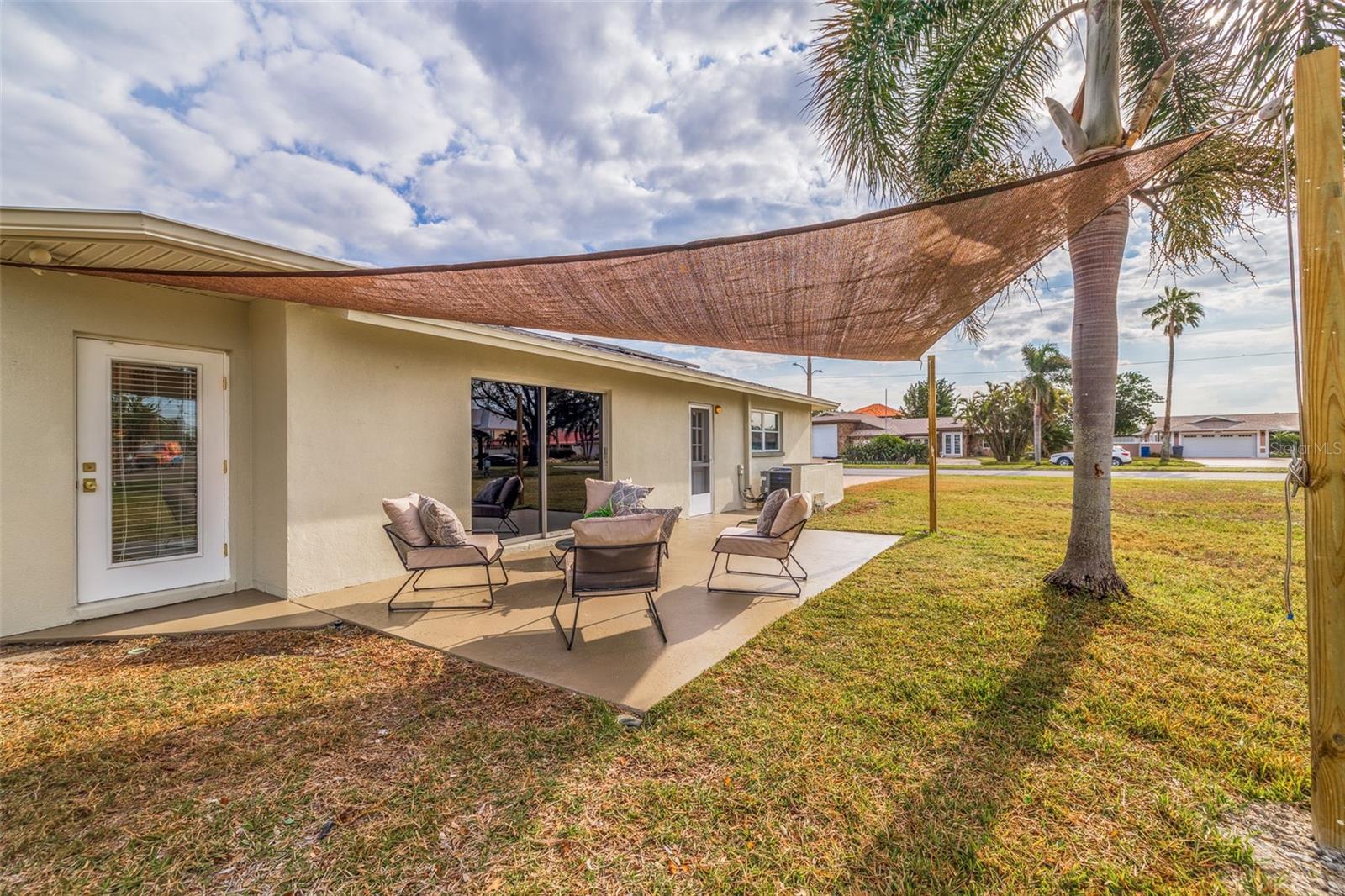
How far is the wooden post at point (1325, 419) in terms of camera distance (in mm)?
1892

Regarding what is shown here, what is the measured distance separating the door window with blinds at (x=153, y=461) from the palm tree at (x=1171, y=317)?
3868 cm

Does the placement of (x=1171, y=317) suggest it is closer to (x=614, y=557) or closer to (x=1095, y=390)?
(x=1095, y=390)

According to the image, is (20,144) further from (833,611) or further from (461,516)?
(833,611)

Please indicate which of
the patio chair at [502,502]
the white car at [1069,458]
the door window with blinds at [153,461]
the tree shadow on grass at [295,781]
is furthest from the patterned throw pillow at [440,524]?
the white car at [1069,458]

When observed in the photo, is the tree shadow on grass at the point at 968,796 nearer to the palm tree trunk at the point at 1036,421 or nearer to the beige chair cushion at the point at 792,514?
the beige chair cushion at the point at 792,514

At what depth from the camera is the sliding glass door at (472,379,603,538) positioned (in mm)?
7184

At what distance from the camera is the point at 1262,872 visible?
184 centimetres

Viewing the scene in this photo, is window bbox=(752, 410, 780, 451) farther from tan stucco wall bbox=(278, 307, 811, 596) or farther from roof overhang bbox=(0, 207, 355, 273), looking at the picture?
roof overhang bbox=(0, 207, 355, 273)

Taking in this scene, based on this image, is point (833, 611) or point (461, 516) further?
point (461, 516)

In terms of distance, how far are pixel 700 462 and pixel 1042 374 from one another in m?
30.0

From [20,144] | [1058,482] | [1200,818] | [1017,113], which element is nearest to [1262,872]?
[1200,818]

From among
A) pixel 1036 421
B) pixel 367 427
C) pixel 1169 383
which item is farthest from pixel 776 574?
pixel 1169 383

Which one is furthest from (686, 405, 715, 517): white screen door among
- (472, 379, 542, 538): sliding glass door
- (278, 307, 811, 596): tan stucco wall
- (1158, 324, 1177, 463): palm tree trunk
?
(1158, 324, 1177, 463): palm tree trunk

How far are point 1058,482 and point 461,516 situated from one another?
19.5 m
